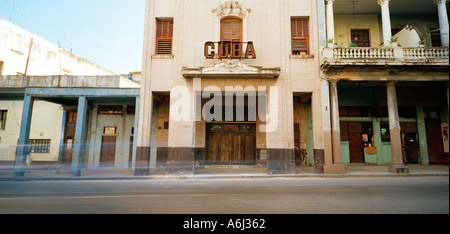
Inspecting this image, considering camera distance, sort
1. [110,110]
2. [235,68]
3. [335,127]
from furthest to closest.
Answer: [110,110]
[335,127]
[235,68]

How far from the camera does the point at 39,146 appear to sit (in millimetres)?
17141

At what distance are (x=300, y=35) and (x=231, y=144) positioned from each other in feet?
27.3

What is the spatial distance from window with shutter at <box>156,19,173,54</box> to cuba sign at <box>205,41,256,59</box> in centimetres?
254

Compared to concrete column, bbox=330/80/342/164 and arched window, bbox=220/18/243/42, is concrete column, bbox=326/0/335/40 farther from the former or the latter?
arched window, bbox=220/18/243/42

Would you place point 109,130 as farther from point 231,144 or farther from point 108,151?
point 231,144

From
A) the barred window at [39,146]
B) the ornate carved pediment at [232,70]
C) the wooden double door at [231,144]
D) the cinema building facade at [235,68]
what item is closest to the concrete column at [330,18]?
the cinema building facade at [235,68]

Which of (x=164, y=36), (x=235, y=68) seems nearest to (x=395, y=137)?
(x=235, y=68)

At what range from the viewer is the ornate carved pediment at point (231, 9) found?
13.2m

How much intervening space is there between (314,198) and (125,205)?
15.3 feet

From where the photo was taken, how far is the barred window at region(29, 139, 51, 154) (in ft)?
55.6

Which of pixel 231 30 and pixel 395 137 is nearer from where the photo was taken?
pixel 395 137

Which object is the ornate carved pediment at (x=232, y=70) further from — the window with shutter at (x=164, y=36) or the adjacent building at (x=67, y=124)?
the adjacent building at (x=67, y=124)

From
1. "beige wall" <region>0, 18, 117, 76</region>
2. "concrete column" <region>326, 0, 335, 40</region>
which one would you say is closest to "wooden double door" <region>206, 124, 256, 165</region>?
"concrete column" <region>326, 0, 335, 40</region>

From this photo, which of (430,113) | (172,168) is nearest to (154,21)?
(172,168)
